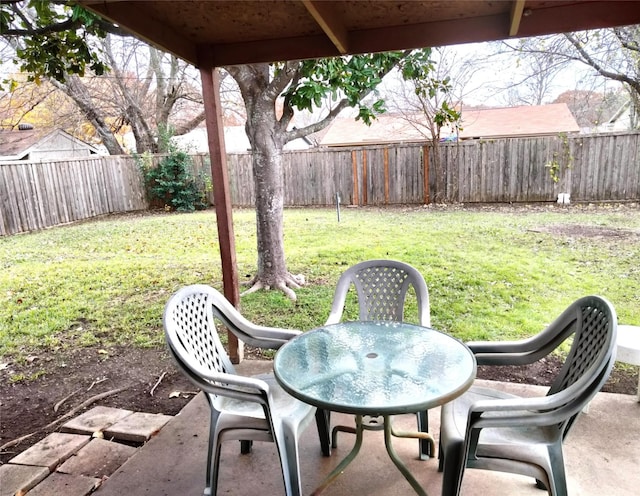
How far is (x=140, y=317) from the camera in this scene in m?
4.12

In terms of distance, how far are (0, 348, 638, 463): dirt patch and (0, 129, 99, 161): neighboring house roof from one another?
13.3 metres

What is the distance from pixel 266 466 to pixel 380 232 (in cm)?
523

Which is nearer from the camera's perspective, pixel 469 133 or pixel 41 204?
pixel 41 204

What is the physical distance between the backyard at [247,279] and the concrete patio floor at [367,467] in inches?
21.8

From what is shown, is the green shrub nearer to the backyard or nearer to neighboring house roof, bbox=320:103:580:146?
the backyard

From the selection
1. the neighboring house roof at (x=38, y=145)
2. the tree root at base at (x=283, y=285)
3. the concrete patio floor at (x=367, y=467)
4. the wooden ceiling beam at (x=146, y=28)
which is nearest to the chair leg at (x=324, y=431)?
the concrete patio floor at (x=367, y=467)

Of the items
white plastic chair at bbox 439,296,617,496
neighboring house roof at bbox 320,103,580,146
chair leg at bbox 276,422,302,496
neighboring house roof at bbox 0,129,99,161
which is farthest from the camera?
neighboring house roof at bbox 0,129,99,161

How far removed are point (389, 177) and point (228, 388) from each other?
28.8 feet

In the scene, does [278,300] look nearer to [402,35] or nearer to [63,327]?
[63,327]

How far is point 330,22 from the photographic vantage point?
2076 mm

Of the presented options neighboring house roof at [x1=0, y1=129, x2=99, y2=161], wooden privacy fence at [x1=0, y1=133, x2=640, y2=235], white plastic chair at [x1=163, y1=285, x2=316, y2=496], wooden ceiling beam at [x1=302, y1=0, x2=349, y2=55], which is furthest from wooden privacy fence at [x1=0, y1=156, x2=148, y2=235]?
wooden ceiling beam at [x1=302, y1=0, x2=349, y2=55]

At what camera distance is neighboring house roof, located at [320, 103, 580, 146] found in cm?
1310

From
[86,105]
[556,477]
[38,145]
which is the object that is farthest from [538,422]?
[38,145]

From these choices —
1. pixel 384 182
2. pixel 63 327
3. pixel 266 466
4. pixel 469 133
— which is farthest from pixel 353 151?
pixel 266 466
